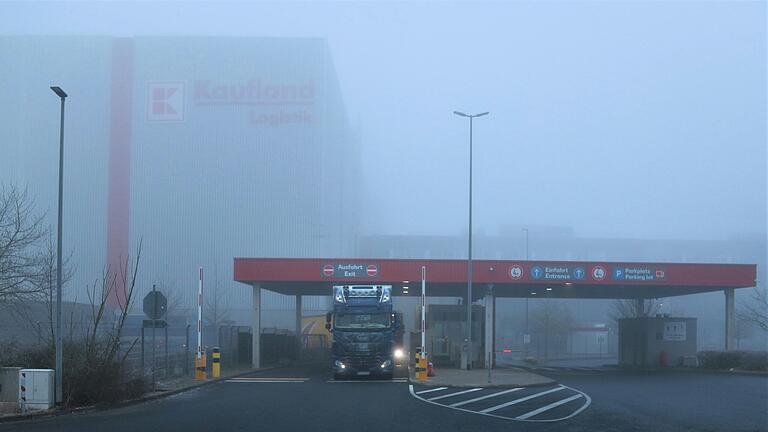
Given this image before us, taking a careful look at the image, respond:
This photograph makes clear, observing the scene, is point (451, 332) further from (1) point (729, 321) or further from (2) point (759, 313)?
(2) point (759, 313)

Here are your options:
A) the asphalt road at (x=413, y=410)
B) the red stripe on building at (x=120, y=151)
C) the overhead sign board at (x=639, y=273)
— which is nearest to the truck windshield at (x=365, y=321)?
the asphalt road at (x=413, y=410)

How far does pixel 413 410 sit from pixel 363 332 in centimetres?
1216

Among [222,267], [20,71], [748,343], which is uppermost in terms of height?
[20,71]

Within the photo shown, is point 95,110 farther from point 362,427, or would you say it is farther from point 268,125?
point 362,427

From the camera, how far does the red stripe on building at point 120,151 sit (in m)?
66.2

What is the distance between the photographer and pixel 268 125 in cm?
6762

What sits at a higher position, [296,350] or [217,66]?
[217,66]

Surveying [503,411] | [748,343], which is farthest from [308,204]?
[503,411]

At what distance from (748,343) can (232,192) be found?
47995mm

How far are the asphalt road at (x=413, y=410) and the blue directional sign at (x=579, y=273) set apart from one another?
12456 mm

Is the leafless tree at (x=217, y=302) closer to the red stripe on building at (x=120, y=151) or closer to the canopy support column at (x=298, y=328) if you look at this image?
the red stripe on building at (x=120, y=151)

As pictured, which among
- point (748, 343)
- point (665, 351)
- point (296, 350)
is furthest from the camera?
point (748, 343)

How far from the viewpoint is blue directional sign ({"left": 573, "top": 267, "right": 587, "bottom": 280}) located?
4022cm

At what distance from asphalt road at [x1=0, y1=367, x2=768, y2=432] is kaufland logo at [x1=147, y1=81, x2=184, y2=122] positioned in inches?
1739
